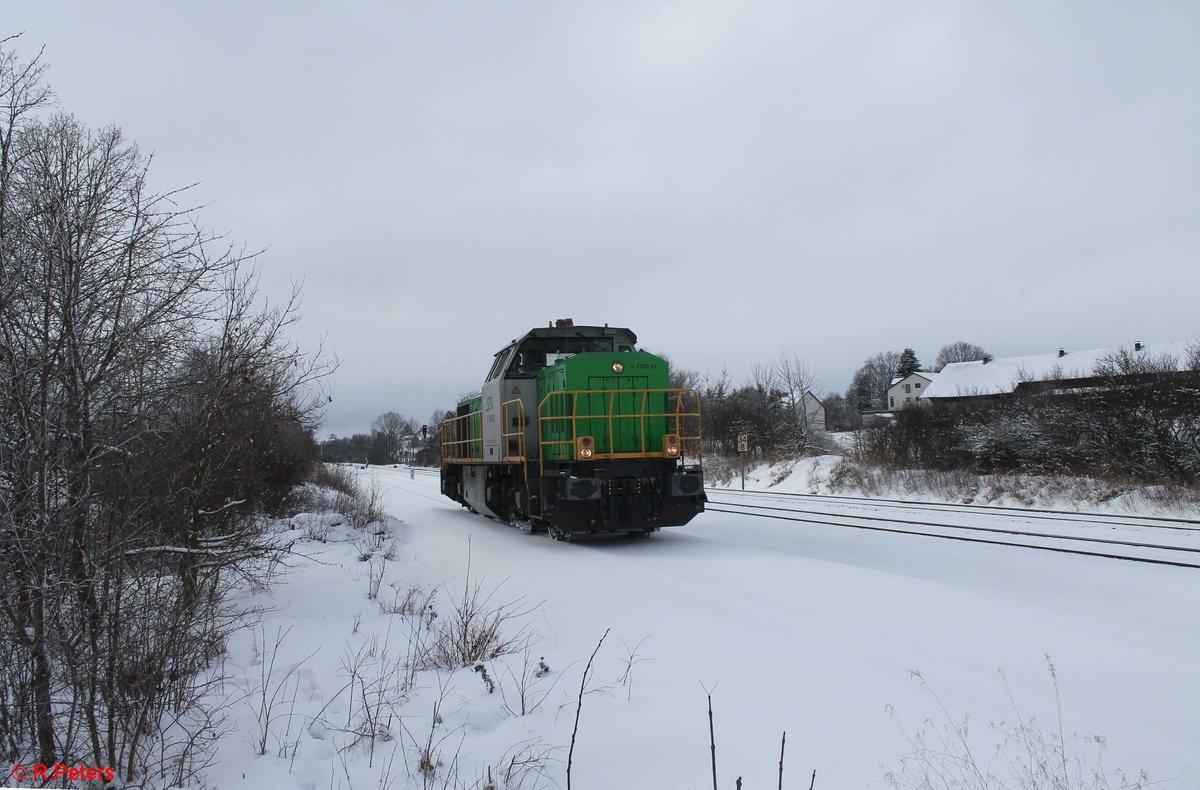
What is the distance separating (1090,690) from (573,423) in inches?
258

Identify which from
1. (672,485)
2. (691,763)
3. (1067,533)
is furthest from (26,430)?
(1067,533)

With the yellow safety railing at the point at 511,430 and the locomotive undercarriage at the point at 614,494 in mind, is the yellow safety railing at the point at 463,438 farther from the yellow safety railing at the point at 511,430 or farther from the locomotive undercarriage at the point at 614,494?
the locomotive undercarriage at the point at 614,494

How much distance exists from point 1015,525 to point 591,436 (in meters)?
7.33

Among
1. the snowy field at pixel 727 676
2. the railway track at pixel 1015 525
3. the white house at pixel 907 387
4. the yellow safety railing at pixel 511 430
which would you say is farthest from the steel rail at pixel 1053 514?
the white house at pixel 907 387

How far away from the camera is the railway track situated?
346 inches

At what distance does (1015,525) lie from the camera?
1164 cm

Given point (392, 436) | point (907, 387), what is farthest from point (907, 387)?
point (392, 436)

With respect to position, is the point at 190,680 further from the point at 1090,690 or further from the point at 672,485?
the point at 672,485

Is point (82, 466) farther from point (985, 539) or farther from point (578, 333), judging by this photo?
point (985, 539)
